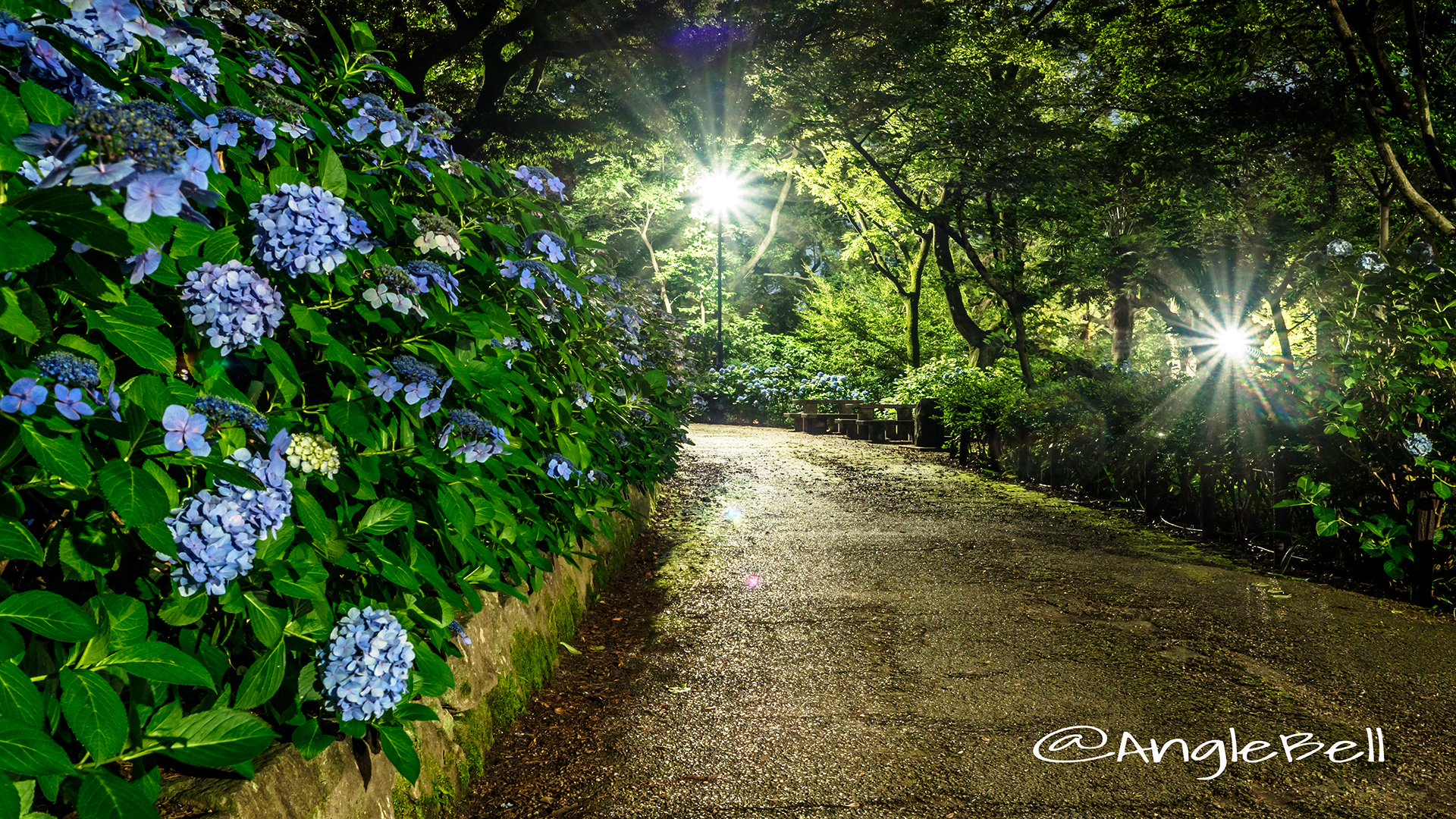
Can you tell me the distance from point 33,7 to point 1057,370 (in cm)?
1565

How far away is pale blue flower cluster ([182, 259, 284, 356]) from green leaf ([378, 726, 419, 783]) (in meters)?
0.93

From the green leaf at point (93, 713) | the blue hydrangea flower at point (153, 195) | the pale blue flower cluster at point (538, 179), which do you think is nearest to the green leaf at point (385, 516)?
the green leaf at point (93, 713)

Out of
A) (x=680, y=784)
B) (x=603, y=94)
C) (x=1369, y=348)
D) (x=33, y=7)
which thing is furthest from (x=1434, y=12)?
(x=33, y=7)

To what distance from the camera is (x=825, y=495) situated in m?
9.38

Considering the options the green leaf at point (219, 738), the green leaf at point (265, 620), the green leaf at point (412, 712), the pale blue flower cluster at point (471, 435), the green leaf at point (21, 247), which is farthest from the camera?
the pale blue flower cluster at point (471, 435)

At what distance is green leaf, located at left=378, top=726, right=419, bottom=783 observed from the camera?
1.74 m

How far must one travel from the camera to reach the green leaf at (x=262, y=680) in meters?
1.53

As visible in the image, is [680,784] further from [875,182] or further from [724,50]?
[875,182]

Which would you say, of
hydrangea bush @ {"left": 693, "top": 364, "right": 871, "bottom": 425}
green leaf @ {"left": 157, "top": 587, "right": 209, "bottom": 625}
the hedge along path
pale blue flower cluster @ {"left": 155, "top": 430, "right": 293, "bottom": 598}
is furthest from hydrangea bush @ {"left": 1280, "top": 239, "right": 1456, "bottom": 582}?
hydrangea bush @ {"left": 693, "top": 364, "right": 871, "bottom": 425}

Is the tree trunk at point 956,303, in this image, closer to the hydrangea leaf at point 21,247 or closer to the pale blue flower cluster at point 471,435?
the pale blue flower cluster at point 471,435

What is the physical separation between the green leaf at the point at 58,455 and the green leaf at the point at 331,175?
836 millimetres

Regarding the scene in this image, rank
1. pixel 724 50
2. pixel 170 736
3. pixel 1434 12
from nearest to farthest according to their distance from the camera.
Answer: pixel 170 736 < pixel 1434 12 < pixel 724 50

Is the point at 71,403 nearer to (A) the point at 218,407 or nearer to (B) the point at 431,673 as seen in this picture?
(A) the point at 218,407

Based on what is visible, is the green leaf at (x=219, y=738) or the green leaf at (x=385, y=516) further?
the green leaf at (x=385, y=516)
